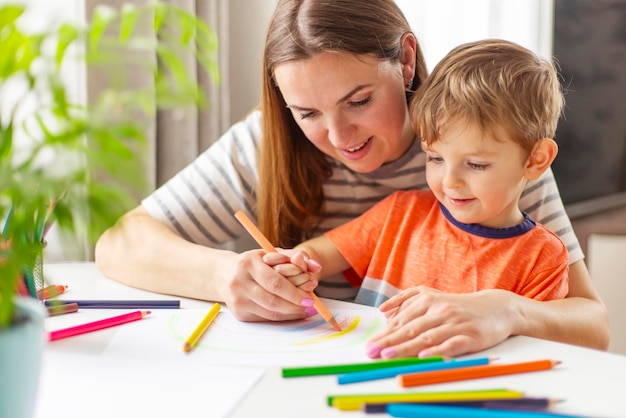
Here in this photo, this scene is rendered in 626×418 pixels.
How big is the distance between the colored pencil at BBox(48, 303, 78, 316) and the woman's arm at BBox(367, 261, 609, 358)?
1.32 ft

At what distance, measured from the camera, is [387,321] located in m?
1.00

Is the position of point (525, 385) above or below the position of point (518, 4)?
below

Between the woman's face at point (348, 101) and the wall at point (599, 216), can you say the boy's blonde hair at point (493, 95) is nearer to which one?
the woman's face at point (348, 101)

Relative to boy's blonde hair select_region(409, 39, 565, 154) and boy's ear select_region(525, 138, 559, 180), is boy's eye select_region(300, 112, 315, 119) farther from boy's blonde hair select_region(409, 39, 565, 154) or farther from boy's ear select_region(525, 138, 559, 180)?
boy's ear select_region(525, 138, 559, 180)

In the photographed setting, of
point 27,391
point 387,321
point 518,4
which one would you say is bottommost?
point 387,321

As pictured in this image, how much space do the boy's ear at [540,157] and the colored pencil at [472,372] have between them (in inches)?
16.1

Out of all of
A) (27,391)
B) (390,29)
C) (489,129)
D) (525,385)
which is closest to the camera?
(27,391)

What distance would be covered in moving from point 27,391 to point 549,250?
78 cm

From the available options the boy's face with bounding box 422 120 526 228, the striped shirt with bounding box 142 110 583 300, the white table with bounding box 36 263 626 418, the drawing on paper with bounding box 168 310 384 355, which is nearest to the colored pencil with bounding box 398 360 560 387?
the white table with bounding box 36 263 626 418

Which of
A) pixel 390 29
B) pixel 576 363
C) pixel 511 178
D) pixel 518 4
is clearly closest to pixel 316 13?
pixel 390 29

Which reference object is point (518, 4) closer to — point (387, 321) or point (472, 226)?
point (472, 226)

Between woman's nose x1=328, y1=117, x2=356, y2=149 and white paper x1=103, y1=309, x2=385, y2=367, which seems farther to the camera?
woman's nose x1=328, y1=117, x2=356, y2=149

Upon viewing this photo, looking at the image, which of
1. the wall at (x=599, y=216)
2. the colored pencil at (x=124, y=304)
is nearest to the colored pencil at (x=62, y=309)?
the colored pencil at (x=124, y=304)

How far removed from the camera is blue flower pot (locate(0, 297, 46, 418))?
60 centimetres
